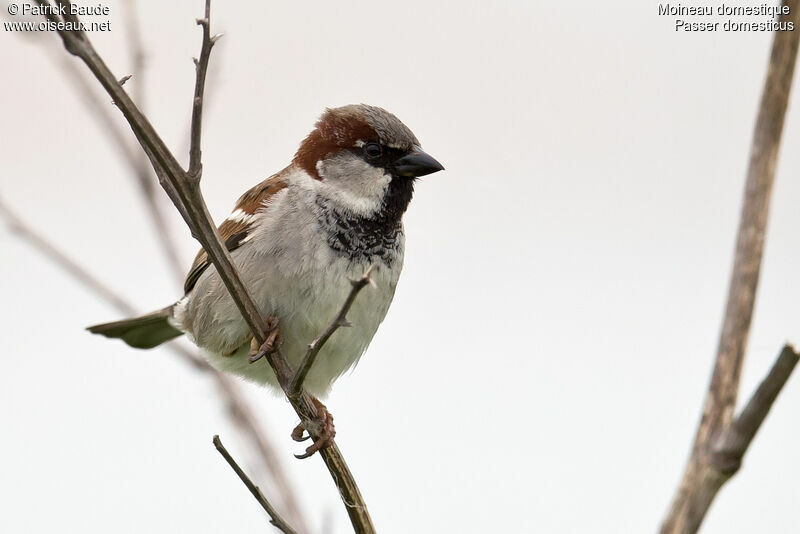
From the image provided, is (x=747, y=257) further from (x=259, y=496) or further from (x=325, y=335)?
(x=259, y=496)

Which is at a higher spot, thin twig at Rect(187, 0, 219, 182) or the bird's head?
thin twig at Rect(187, 0, 219, 182)

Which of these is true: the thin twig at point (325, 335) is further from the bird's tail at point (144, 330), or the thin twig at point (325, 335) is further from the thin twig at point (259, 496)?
the bird's tail at point (144, 330)

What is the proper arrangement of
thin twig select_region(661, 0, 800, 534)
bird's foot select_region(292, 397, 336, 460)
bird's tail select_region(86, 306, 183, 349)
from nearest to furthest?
thin twig select_region(661, 0, 800, 534), bird's foot select_region(292, 397, 336, 460), bird's tail select_region(86, 306, 183, 349)

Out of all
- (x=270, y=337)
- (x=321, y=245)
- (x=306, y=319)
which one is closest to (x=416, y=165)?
(x=321, y=245)

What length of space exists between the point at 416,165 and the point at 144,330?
1.09m

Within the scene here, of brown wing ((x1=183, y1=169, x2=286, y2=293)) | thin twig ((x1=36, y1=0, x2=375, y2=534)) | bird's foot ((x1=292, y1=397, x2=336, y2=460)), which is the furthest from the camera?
brown wing ((x1=183, y1=169, x2=286, y2=293))

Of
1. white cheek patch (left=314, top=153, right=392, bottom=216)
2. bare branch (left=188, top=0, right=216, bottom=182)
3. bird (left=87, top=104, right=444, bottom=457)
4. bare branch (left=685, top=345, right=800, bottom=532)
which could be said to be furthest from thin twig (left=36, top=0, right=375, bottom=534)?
white cheek patch (left=314, top=153, right=392, bottom=216)

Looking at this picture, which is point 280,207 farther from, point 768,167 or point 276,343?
point 768,167

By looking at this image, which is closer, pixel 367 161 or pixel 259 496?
pixel 259 496

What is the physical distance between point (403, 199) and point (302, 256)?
1.04 ft

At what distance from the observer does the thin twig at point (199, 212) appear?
1.04 m

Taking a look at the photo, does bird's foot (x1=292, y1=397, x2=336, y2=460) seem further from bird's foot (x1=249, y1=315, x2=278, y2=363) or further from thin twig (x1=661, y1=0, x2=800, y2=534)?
thin twig (x1=661, y1=0, x2=800, y2=534)

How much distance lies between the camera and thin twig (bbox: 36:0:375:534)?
1.04m

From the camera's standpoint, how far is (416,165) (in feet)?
6.98
